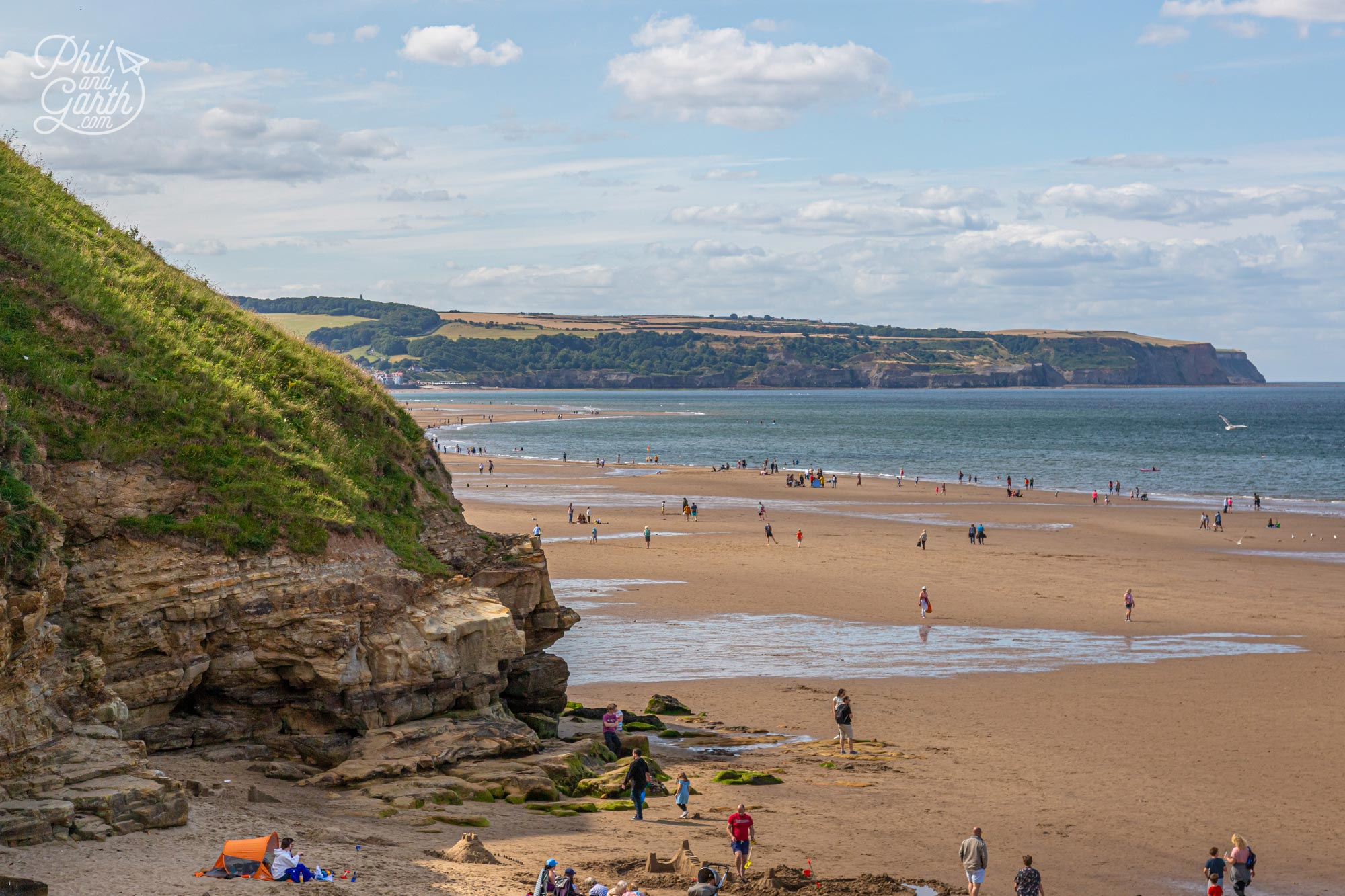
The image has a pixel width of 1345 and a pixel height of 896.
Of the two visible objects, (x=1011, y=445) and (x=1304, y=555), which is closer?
(x=1304, y=555)

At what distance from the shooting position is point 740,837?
14.2 meters

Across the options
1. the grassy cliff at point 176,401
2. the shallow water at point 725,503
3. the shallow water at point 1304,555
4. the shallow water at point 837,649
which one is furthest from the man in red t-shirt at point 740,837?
the shallow water at point 725,503

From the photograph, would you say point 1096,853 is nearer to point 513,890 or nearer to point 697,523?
point 513,890

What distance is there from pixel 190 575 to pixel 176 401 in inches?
127

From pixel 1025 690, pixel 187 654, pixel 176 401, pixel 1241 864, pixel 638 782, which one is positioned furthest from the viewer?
pixel 1025 690

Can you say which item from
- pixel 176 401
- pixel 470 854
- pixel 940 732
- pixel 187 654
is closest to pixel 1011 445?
pixel 940 732

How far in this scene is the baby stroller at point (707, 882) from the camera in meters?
12.2

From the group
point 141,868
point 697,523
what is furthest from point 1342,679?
point 697,523

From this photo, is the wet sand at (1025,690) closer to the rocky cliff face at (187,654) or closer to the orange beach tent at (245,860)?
the rocky cliff face at (187,654)

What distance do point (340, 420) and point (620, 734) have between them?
7.62 m

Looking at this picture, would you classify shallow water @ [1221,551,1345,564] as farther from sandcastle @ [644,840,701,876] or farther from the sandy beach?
sandcastle @ [644,840,701,876]

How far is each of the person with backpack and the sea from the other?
52.7m

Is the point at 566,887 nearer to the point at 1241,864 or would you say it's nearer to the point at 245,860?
the point at 245,860

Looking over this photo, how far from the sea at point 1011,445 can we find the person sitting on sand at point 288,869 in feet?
200
